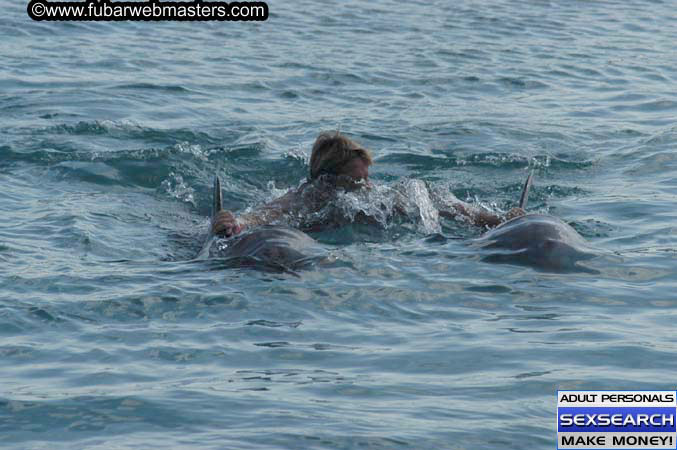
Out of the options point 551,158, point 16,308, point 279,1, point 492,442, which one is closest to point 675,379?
point 492,442

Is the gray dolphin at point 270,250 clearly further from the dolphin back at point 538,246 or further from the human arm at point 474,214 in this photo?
the human arm at point 474,214

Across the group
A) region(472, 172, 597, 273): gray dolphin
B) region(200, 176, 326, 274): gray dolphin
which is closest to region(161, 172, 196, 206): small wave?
region(200, 176, 326, 274): gray dolphin

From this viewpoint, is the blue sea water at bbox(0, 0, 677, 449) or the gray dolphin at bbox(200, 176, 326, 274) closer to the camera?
the blue sea water at bbox(0, 0, 677, 449)

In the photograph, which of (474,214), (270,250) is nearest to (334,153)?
(474,214)

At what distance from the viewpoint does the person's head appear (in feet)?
29.7

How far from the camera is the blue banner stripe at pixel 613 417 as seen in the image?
5.46 m

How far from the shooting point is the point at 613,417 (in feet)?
18.2

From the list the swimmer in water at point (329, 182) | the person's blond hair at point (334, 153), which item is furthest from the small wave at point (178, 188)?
the person's blond hair at point (334, 153)

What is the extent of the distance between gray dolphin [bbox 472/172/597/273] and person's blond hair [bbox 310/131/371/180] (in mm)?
1437

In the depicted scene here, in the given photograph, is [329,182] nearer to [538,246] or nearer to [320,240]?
[320,240]

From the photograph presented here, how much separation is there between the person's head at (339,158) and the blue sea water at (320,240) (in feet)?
1.64

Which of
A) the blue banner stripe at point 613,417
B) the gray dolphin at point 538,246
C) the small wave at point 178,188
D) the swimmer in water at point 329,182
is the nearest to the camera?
the blue banner stripe at point 613,417

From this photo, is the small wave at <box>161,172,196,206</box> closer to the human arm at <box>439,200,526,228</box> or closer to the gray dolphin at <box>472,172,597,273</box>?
the human arm at <box>439,200,526,228</box>

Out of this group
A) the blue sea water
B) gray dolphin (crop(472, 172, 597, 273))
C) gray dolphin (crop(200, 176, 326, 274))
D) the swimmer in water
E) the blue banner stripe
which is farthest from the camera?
the swimmer in water
